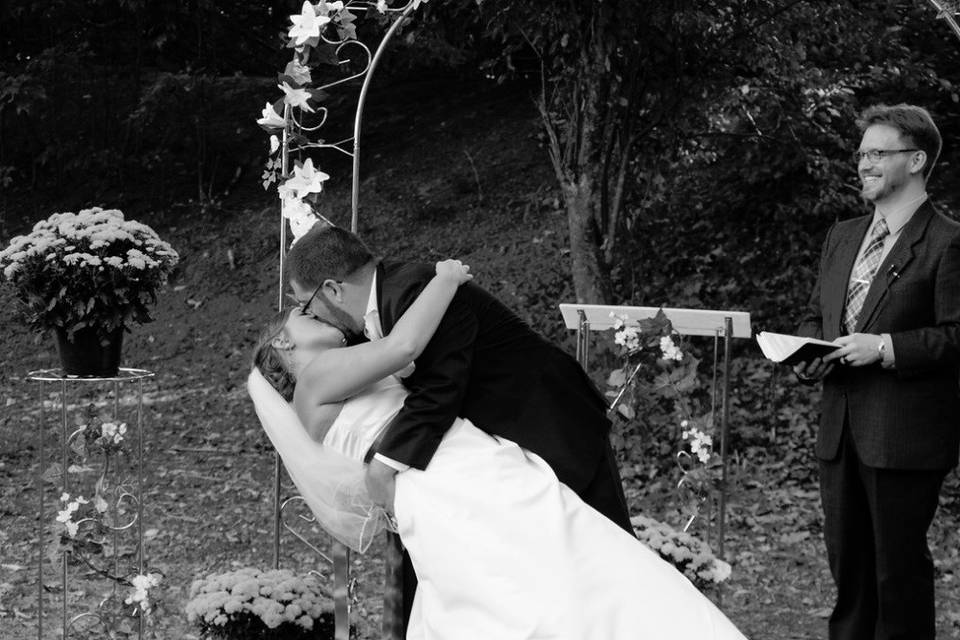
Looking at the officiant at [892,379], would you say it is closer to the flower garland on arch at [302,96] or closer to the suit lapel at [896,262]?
the suit lapel at [896,262]

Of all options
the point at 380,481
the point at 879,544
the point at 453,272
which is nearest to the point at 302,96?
the point at 453,272

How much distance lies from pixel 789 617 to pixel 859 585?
1457mm

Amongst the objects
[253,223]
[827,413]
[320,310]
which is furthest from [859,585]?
[253,223]

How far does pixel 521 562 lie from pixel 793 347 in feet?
3.74

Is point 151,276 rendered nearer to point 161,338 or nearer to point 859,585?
point 859,585

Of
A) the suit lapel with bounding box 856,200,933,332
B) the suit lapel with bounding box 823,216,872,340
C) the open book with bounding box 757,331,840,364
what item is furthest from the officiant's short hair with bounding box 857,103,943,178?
the open book with bounding box 757,331,840,364

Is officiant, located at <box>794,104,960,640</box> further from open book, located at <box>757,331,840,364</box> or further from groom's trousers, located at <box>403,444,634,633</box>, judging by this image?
groom's trousers, located at <box>403,444,634,633</box>

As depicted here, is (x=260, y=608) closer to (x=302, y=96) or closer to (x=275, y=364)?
(x=275, y=364)

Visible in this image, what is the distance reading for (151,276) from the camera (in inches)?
162

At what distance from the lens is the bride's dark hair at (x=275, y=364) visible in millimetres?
3309

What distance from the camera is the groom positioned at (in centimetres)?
308

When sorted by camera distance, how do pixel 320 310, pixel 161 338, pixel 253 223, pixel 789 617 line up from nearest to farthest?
1. pixel 320 310
2. pixel 789 617
3. pixel 161 338
4. pixel 253 223

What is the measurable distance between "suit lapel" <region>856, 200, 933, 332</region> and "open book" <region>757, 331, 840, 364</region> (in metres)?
0.21

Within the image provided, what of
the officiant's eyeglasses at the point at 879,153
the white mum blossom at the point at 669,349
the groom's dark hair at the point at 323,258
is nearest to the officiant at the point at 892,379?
the officiant's eyeglasses at the point at 879,153
